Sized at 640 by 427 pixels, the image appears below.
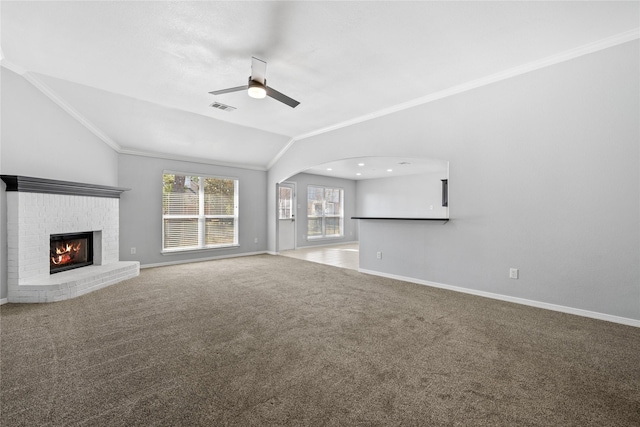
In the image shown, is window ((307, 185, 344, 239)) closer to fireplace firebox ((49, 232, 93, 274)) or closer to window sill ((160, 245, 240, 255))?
window sill ((160, 245, 240, 255))

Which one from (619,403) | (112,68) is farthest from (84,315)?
(619,403)

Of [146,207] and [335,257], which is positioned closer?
[146,207]

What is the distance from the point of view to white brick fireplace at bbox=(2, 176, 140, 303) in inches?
137

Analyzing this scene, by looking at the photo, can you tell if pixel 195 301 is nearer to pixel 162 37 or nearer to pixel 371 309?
pixel 371 309

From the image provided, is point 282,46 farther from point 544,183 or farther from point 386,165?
point 386,165

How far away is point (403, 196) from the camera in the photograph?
925 cm

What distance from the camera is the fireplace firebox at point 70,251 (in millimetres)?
4172

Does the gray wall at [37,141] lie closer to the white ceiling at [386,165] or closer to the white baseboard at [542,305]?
the white ceiling at [386,165]

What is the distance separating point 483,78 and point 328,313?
3533 mm

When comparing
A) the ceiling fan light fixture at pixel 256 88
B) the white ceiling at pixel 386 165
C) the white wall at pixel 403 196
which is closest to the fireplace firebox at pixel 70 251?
the ceiling fan light fixture at pixel 256 88

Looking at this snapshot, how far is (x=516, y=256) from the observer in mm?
3521

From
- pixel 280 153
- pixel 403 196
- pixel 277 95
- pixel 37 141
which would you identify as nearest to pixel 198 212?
pixel 280 153

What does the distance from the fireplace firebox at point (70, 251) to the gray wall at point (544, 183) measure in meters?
5.38

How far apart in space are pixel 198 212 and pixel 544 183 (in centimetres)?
632
